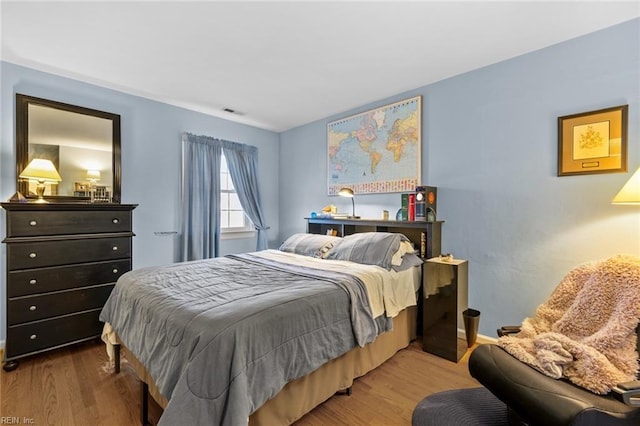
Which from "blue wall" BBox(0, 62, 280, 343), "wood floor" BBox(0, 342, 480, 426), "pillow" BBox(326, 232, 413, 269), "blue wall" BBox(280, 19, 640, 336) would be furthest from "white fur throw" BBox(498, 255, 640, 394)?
"blue wall" BBox(0, 62, 280, 343)

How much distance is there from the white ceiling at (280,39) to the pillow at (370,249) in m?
1.61

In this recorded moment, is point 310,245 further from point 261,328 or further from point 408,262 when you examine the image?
point 261,328

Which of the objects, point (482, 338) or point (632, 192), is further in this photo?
point (482, 338)

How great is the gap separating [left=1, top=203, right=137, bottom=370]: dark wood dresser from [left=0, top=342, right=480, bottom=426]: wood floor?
0.71ft

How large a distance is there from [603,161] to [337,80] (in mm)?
2299

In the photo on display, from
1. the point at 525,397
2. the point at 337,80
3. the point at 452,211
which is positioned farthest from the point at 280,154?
the point at 525,397

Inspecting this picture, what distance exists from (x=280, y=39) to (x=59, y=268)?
2.73 meters

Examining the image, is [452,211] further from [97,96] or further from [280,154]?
[97,96]

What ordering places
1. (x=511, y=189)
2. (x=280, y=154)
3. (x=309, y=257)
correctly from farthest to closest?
(x=280, y=154) → (x=309, y=257) → (x=511, y=189)

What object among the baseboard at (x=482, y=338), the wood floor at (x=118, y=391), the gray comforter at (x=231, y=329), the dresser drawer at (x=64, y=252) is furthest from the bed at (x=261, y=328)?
the dresser drawer at (x=64, y=252)

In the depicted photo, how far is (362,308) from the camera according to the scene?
2066 mm

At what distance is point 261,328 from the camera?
145 centimetres

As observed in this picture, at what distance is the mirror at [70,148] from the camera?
267 cm

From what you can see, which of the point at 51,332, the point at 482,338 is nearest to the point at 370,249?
the point at 482,338
